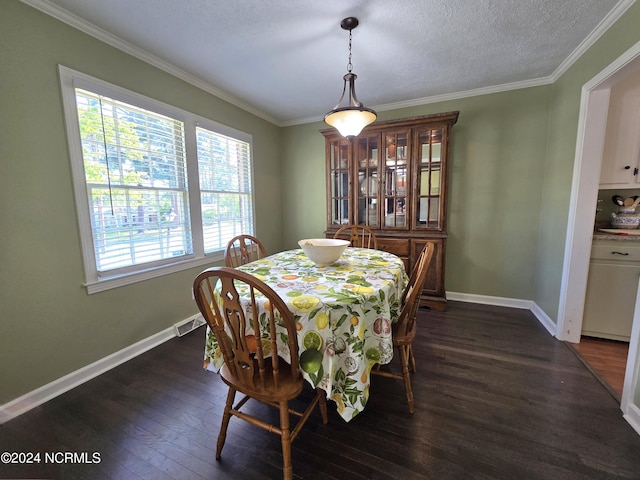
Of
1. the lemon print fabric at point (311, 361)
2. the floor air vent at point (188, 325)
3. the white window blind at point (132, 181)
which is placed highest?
the white window blind at point (132, 181)

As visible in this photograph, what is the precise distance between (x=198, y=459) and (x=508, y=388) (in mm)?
1843

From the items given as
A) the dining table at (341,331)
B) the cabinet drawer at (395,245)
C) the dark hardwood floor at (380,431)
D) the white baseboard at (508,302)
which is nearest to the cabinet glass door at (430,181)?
the cabinet drawer at (395,245)

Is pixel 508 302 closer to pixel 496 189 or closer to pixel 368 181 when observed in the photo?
pixel 496 189

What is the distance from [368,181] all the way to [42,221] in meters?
2.82

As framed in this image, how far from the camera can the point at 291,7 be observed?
63.2 inches

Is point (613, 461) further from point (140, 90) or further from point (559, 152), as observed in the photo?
point (140, 90)

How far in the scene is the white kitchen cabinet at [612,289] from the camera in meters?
2.04

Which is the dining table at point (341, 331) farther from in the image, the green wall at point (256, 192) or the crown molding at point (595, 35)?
the crown molding at point (595, 35)

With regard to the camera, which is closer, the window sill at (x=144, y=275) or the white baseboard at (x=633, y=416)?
the white baseboard at (x=633, y=416)

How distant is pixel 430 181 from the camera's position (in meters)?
2.80

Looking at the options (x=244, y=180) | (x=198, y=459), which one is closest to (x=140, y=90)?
(x=244, y=180)

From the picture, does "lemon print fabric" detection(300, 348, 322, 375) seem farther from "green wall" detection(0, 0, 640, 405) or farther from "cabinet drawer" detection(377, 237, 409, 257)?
"cabinet drawer" detection(377, 237, 409, 257)

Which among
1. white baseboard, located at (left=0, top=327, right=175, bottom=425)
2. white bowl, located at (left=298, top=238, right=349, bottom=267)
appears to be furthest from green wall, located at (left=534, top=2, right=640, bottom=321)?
white baseboard, located at (left=0, top=327, right=175, bottom=425)

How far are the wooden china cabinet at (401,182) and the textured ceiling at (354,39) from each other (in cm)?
47
